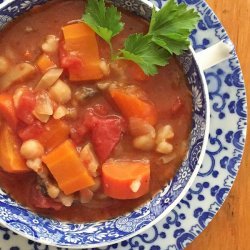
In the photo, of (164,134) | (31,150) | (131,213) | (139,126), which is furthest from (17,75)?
(131,213)

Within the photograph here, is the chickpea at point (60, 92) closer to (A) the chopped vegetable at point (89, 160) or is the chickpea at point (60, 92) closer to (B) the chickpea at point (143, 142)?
(A) the chopped vegetable at point (89, 160)

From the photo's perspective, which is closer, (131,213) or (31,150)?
(31,150)

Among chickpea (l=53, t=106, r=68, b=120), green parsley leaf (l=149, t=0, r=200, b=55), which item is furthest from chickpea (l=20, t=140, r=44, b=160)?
green parsley leaf (l=149, t=0, r=200, b=55)

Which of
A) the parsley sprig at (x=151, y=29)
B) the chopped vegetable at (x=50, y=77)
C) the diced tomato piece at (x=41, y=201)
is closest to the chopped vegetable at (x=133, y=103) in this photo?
the parsley sprig at (x=151, y=29)

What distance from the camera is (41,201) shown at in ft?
7.49

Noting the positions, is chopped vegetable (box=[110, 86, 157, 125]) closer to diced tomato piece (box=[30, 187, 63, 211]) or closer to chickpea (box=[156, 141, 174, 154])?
chickpea (box=[156, 141, 174, 154])

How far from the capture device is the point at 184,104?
7.53 ft

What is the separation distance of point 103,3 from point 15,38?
366mm

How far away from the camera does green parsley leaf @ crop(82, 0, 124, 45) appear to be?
2146mm

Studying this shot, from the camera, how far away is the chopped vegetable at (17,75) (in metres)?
2.21

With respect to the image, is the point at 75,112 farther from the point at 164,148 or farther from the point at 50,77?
the point at 164,148

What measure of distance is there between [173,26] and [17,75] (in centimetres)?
A: 61

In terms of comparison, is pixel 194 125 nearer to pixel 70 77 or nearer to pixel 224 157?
pixel 224 157

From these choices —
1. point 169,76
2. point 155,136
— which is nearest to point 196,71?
point 169,76
